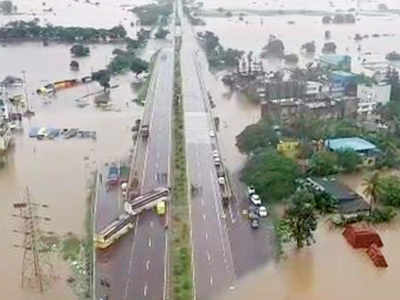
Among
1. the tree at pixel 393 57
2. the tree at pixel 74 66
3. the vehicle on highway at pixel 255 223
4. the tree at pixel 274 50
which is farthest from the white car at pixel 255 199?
the tree at pixel 393 57

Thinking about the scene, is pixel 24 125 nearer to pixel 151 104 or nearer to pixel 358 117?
pixel 151 104

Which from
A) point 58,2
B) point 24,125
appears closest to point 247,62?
point 24,125

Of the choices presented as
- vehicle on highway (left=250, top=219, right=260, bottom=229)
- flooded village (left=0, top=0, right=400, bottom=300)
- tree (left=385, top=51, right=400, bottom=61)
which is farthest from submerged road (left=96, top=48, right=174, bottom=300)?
tree (left=385, top=51, right=400, bottom=61)

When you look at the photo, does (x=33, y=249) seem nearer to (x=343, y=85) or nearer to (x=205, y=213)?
(x=205, y=213)

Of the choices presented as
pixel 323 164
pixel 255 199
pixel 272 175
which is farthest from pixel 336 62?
pixel 255 199

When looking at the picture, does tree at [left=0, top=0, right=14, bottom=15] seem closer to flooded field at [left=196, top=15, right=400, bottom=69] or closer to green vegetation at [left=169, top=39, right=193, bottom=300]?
flooded field at [left=196, top=15, right=400, bottom=69]

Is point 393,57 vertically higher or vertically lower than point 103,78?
higher

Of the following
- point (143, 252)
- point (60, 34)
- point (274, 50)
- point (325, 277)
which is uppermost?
point (60, 34)
